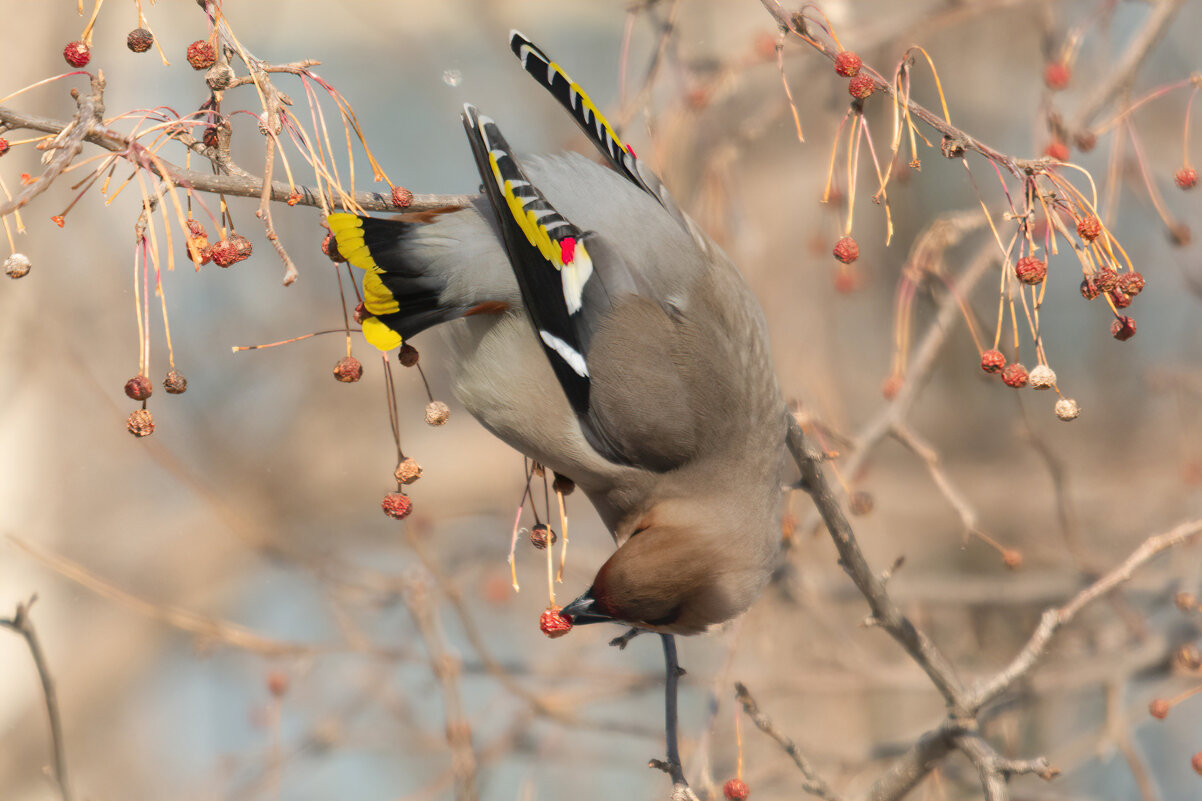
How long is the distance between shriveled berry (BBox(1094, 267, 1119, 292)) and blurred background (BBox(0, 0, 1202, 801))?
1968 millimetres

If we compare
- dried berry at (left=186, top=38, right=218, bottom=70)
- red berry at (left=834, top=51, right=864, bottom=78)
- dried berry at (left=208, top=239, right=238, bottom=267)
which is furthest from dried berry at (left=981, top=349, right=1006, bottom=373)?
dried berry at (left=186, top=38, right=218, bottom=70)

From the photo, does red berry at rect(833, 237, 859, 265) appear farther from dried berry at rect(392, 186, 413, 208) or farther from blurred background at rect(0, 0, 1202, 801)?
blurred background at rect(0, 0, 1202, 801)

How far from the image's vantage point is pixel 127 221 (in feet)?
16.6

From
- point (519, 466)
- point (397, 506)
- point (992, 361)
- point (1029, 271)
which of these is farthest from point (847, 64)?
point (519, 466)

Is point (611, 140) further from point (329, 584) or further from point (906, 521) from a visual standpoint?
point (906, 521)

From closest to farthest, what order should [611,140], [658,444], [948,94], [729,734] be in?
[658,444] → [611,140] → [729,734] → [948,94]

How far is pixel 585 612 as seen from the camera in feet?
7.45

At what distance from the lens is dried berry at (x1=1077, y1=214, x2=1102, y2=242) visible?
192 cm

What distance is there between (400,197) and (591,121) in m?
0.59

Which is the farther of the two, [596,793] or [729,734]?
[596,793]

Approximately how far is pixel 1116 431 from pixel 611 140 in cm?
360

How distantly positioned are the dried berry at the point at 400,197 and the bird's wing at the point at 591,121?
1.77 feet

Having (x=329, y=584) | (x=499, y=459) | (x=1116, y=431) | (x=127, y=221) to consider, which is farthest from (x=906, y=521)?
(x=127, y=221)

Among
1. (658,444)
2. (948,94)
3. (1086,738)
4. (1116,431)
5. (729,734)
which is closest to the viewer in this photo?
(658,444)
